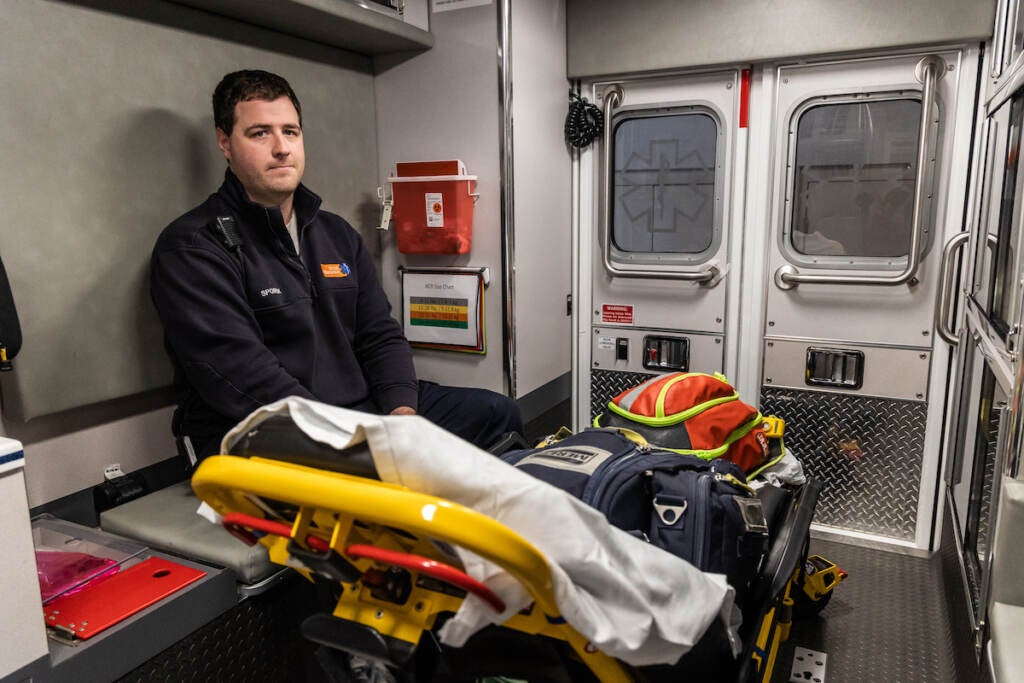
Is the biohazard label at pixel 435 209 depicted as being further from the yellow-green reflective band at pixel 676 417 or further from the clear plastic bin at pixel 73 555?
the clear plastic bin at pixel 73 555

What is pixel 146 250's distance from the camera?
8.03 feet

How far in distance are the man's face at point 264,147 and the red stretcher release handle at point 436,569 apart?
5.46ft

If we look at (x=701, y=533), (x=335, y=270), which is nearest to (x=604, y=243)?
(x=335, y=270)

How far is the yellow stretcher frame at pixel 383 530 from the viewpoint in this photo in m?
1.02

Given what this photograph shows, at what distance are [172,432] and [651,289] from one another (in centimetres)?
226

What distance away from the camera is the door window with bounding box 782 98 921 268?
317 cm

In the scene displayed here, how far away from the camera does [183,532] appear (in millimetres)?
2059

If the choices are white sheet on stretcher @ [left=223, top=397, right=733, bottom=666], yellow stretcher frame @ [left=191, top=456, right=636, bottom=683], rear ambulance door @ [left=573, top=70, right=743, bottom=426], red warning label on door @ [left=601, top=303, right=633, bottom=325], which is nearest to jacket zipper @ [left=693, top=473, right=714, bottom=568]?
yellow stretcher frame @ [left=191, top=456, right=636, bottom=683]

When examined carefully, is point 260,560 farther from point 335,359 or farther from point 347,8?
point 347,8

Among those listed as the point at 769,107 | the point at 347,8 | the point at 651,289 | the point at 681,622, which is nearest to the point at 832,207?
the point at 769,107

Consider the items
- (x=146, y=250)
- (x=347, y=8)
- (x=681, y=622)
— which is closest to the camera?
(x=681, y=622)

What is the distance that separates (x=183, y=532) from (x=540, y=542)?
1.37 m

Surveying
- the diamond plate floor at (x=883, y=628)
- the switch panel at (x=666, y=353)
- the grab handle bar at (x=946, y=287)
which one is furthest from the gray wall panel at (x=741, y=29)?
the diamond plate floor at (x=883, y=628)

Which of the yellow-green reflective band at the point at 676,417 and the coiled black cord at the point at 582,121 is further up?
the coiled black cord at the point at 582,121
